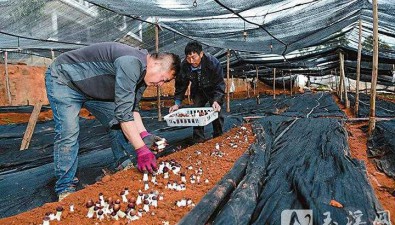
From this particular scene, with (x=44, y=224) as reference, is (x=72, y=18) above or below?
above

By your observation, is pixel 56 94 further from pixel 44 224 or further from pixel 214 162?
pixel 214 162

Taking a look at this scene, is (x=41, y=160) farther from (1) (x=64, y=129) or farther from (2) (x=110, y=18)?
(2) (x=110, y=18)

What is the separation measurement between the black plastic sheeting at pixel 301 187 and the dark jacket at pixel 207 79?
1.00 metres

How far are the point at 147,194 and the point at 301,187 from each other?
112cm

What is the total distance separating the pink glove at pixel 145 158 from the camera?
239 cm

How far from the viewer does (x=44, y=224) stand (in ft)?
5.83

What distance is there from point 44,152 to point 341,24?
588 cm

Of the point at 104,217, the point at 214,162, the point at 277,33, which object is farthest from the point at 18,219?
the point at 277,33

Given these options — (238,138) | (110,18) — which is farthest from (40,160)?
(110,18)

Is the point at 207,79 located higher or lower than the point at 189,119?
higher

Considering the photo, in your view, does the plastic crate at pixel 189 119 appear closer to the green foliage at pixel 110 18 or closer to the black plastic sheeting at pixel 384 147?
the black plastic sheeting at pixel 384 147

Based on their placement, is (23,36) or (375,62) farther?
(23,36)

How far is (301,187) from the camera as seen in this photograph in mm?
2246

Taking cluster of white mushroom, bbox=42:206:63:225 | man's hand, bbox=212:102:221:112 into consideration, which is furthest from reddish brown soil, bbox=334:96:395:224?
cluster of white mushroom, bbox=42:206:63:225
